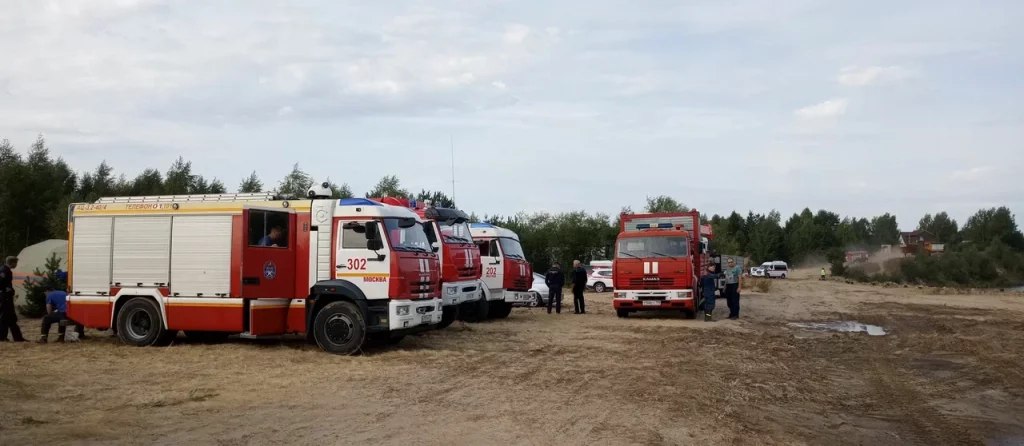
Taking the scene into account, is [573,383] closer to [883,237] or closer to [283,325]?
[283,325]

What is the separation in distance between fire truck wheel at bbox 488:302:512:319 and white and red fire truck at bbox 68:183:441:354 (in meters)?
7.45

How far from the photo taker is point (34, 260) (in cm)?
2209

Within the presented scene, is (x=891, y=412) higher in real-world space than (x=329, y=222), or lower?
lower

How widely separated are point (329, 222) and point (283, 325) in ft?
6.35

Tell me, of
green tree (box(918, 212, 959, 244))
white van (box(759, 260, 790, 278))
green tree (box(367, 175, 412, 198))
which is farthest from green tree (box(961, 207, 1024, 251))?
green tree (box(367, 175, 412, 198))

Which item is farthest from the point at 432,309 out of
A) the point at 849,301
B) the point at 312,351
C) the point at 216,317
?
the point at 849,301

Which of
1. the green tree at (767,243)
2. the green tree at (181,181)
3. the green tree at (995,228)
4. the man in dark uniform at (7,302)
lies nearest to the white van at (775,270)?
the green tree at (767,243)

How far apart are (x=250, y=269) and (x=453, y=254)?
527 centimetres

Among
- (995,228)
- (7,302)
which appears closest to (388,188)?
(7,302)

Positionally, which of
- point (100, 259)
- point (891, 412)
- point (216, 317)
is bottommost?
point (891, 412)

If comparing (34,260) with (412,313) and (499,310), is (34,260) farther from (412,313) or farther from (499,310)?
(412,313)

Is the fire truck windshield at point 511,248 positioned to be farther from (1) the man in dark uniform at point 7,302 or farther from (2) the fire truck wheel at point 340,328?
(1) the man in dark uniform at point 7,302

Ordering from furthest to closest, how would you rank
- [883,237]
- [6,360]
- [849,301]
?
[883,237] → [849,301] → [6,360]

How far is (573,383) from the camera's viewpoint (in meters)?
9.61
